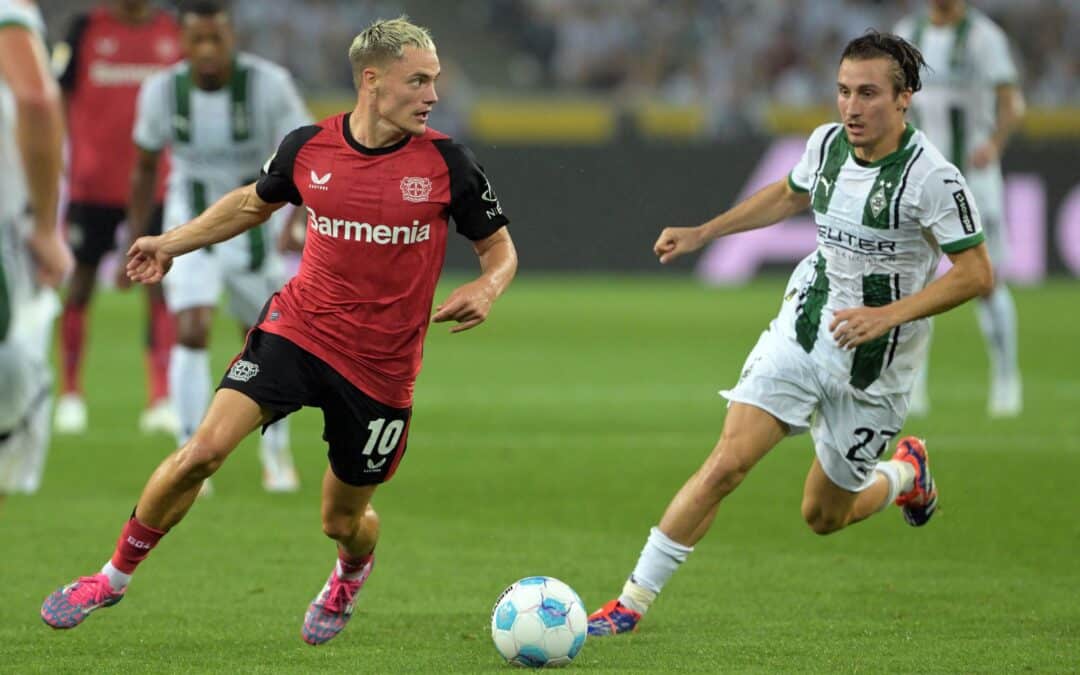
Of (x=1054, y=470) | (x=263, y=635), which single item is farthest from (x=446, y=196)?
(x=1054, y=470)

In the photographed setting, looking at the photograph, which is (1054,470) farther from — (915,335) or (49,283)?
(49,283)

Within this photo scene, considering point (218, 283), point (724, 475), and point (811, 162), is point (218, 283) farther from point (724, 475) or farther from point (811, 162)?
point (724, 475)

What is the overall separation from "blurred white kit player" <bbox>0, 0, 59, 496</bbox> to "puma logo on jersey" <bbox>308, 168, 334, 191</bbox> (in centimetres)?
117

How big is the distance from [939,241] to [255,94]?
412cm

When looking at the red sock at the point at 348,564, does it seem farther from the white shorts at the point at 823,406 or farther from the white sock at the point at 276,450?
the white sock at the point at 276,450

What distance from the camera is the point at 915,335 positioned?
20.8ft

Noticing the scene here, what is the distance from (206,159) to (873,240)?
159 inches

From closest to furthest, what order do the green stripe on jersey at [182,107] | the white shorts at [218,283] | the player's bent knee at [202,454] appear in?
the player's bent knee at [202,454]
the white shorts at [218,283]
the green stripe on jersey at [182,107]

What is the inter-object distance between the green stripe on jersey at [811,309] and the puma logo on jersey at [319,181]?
5.69 ft

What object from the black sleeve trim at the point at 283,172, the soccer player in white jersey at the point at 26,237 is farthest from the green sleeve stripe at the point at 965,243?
the soccer player in white jersey at the point at 26,237

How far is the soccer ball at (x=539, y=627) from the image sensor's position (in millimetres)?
5379

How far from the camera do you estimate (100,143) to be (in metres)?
11.6

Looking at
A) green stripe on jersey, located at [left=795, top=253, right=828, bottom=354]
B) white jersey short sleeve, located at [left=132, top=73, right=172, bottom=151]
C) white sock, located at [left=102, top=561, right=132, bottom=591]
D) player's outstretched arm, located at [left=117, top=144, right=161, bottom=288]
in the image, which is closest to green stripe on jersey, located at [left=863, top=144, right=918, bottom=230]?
green stripe on jersey, located at [left=795, top=253, right=828, bottom=354]

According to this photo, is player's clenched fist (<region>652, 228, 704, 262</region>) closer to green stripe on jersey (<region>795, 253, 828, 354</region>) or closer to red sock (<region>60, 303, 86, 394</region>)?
green stripe on jersey (<region>795, 253, 828, 354</region>)
